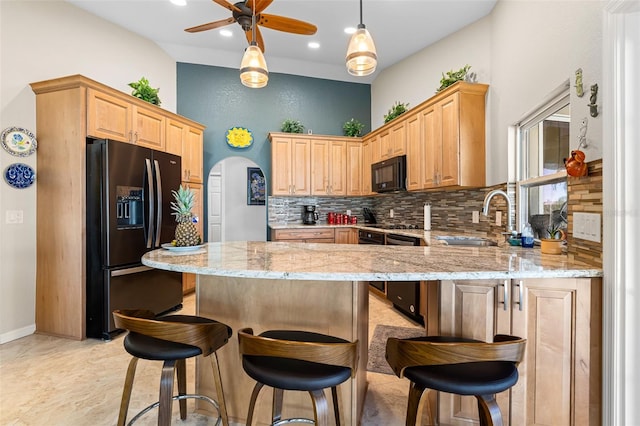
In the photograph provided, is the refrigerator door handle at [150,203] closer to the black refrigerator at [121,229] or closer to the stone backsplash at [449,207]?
the black refrigerator at [121,229]

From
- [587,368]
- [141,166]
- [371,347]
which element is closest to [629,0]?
[587,368]

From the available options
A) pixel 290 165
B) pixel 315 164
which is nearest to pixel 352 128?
pixel 315 164

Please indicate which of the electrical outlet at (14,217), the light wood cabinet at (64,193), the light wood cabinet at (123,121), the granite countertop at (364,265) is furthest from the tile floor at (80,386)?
the light wood cabinet at (123,121)

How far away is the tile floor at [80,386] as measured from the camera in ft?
5.84

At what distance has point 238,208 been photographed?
6215mm

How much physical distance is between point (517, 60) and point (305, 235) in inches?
127

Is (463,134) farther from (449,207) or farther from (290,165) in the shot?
(290,165)

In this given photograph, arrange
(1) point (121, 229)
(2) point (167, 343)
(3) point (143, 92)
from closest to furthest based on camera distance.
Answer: (2) point (167, 343) → (1) point (121, 229) → (3) point (143, 92)

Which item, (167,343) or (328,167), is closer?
(167,343)

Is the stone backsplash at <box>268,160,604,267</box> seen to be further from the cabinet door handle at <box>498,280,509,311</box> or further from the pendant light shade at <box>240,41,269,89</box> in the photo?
the pendant light shade at <box>240,41,269,89</box>

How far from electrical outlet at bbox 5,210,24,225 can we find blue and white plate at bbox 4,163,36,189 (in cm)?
23

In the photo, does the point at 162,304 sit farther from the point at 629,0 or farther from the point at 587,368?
the point at 629,0

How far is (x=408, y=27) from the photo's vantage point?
12.4ft

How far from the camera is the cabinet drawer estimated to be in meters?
4.59
